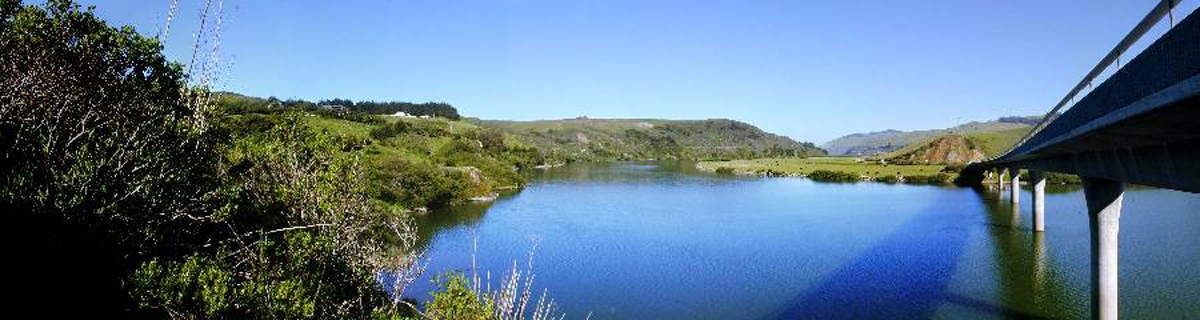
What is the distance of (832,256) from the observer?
47188mm

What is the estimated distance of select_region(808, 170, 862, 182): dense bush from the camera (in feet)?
437

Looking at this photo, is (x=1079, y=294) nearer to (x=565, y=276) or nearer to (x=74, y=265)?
(x=565, y=276)

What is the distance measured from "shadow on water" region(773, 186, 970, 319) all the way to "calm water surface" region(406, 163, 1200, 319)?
114mm

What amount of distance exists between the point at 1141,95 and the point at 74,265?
23110 mm

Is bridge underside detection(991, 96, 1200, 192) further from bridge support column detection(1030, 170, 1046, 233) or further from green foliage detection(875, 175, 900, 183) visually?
green foliage detection(875, 175, 900, 183)

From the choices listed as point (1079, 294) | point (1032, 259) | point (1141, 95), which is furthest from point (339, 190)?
point (1032, 259)

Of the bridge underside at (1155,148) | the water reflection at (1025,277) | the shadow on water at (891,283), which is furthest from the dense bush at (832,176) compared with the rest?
the bridge underside at (1155,148)

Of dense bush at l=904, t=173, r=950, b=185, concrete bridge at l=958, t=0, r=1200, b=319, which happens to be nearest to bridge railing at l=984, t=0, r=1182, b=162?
concrete bridge at l=958, t=0, r=1200, b=319

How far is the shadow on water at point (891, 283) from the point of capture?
3144 centimetres

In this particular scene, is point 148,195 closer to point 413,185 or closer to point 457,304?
point 457,304

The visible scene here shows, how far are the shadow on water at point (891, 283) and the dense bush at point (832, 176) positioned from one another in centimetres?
7934

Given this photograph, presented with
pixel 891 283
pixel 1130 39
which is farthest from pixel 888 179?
pixel 1130 39

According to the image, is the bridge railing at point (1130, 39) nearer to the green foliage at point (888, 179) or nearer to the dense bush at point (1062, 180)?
the dense bush at point (1062, 180)

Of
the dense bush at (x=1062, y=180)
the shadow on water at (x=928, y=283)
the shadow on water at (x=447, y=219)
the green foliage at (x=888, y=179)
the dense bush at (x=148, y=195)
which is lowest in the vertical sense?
the shadow on water at (x=447, y=219)
